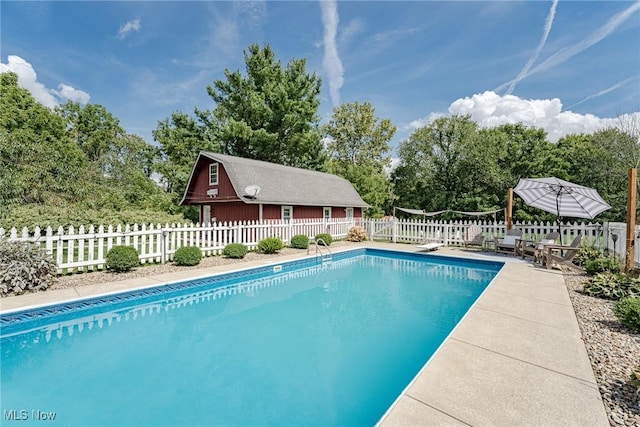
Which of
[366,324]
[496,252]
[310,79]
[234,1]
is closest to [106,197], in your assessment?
[234,1]

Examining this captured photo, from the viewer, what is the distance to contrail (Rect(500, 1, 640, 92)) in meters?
9.53

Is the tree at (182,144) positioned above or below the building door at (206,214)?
above

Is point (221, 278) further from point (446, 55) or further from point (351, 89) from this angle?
point (351, 89)

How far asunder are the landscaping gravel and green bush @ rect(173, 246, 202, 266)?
1385 mm

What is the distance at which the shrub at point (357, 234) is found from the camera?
53.0ft

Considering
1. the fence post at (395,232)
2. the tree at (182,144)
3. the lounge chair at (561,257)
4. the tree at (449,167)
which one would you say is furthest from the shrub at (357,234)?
the tree at (182,144)

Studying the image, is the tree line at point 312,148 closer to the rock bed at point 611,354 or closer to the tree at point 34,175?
the tree at point 34,175

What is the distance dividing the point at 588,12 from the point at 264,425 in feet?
47.9

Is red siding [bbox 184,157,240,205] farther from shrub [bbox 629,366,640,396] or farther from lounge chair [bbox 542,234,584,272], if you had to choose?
shrub [bbox 629,366,640,396]

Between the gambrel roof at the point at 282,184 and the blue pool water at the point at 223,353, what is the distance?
6.99 meters

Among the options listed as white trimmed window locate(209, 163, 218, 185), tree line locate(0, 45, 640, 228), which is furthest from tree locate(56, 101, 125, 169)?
white trimmed window locate(209, 163, 218, 185)

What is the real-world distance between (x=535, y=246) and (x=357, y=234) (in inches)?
315

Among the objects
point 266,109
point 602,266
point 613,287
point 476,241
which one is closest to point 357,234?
point 476,241

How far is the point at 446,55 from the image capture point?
13.7 metres
